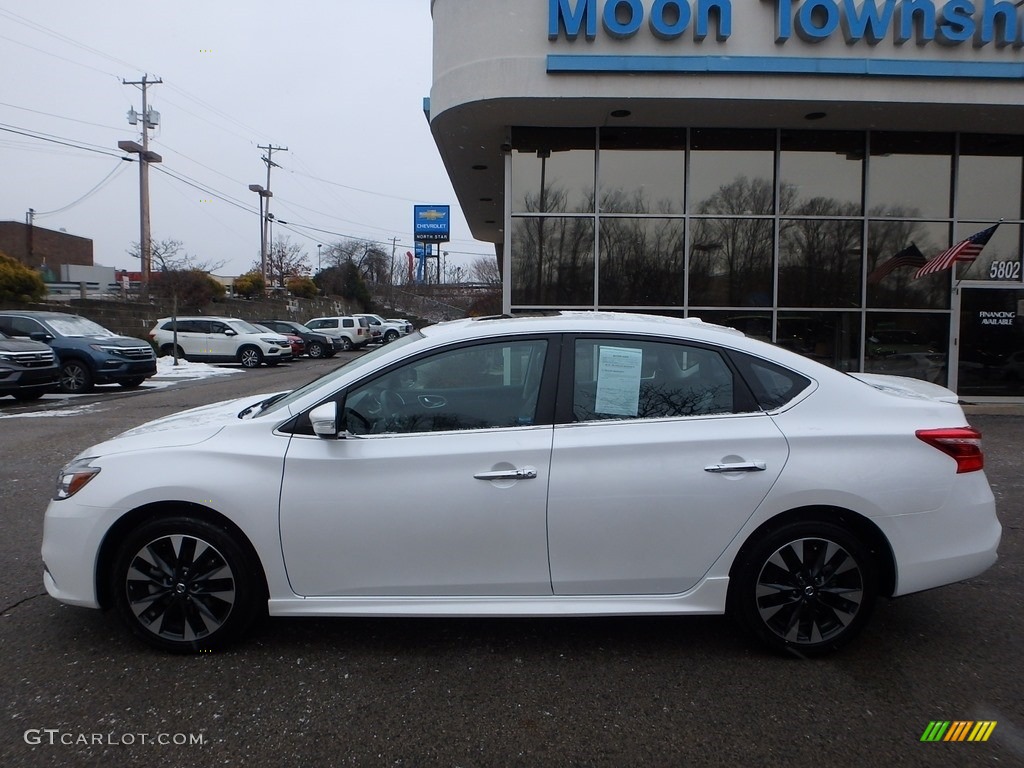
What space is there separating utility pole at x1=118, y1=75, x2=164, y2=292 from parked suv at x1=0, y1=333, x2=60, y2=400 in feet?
72.0

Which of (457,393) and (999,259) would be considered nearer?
(457,393)

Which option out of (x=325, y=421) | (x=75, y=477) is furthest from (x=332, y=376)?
(x=75, y=477)

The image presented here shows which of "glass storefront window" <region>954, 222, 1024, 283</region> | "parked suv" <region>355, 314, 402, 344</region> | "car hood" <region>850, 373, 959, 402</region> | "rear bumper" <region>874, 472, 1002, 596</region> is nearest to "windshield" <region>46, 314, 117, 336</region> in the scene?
"car hood" <region>850, 373, 959, 402</region>

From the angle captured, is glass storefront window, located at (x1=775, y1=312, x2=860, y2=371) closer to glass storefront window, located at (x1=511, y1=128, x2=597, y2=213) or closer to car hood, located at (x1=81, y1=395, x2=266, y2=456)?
glass storefront window, located at (x1=511, y1=128, x2=597, y2=213)

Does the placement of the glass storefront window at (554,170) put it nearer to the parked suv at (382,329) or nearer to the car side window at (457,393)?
the car side window at (457,393)

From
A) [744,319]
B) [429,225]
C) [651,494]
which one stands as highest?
[429,225]

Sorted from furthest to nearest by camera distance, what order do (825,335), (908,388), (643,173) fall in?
(825,335)
(643,173)
(908,388)

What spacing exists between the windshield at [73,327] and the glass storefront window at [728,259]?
1289 centimetres

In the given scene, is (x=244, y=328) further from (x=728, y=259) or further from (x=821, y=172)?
(x=821, y=172)

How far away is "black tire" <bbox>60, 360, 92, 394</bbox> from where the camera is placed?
15977mm

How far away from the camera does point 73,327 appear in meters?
16.6

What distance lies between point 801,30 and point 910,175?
147 inches

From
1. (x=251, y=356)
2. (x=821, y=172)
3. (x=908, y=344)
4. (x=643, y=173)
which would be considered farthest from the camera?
(x=251, y=356)

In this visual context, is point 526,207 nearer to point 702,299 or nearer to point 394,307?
point 702,299
